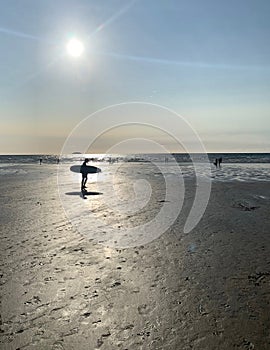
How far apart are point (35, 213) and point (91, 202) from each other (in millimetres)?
4056

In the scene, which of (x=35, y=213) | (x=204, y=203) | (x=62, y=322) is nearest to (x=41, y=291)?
(x=62, y=322)

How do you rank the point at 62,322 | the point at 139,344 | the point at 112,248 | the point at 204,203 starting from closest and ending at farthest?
1. the point at 139,344
2. the point at 62,322
3. the point at 112,248
4. the point at 204,203

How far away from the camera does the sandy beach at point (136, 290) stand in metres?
5.45

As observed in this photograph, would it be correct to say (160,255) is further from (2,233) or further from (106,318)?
(2,233)

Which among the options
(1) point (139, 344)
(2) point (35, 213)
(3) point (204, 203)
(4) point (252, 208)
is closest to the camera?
(1) point (139, 344)

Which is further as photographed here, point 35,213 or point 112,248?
point 35,213

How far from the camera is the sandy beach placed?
5445 millimetres

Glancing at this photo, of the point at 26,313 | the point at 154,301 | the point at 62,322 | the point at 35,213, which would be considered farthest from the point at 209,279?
the point at 35,213

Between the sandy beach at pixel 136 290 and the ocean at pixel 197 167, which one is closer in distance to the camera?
the sandy beach at pixel 136 290

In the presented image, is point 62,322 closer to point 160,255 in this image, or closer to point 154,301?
point 154,301

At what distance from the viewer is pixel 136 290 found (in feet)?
23.6

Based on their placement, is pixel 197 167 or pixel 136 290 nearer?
pixel 136 290

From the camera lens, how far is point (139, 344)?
527 cm

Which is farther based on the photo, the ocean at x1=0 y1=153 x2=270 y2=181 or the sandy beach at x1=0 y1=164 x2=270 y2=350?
the ocean at x1=0 y1=153 x2=270 y2=181
